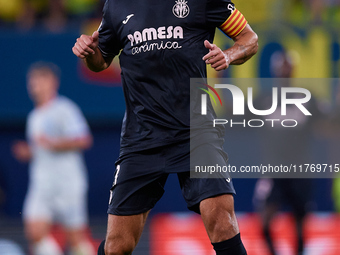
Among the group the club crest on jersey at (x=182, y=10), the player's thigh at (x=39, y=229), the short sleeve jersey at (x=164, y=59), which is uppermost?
the club crest on jersey at (x=182, y=10)

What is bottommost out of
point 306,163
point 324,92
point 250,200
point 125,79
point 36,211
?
point 250,200

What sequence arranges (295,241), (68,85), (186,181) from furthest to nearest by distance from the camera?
1. (68,85)
2. (295,241)
3. (186,181)

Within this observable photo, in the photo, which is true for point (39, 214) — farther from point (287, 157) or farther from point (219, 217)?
point (219, 217)

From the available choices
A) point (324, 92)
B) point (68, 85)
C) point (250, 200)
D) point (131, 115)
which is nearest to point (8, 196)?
point (68, 85)

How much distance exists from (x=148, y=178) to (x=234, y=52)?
96 cm

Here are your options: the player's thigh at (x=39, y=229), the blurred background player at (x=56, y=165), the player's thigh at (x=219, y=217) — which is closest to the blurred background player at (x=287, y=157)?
the blurred background player at (x=56, y=165)

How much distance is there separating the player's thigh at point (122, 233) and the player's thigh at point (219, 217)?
19.4 inches

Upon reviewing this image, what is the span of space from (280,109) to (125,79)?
3.53 m

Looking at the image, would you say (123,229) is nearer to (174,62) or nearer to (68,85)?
(174,62)

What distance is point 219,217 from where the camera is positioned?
352cm

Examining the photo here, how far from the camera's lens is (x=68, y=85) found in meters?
9.33

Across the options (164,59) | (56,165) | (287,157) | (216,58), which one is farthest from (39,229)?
(216,58)

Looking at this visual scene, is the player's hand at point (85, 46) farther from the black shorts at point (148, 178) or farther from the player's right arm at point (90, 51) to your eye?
the black shorts at point (148, 178)

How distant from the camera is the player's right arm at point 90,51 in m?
3.85
